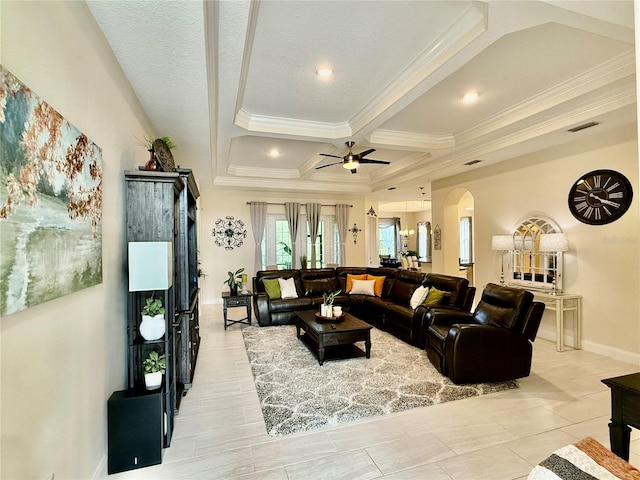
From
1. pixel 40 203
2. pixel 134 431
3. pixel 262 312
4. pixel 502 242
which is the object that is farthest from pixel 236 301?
pixel 502 242

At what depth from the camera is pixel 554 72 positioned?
3061mm

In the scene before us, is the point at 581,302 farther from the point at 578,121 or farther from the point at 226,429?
the point at 226,429

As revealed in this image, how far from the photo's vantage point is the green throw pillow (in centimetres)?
440

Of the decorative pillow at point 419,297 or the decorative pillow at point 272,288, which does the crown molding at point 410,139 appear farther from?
the decorative pillow at point 272,288

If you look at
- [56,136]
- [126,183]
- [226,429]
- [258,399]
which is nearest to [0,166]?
[56,136]

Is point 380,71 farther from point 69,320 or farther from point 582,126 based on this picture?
point 69,320

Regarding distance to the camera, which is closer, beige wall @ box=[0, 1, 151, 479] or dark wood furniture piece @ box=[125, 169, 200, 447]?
beige wall @ box=[0, 1, 151, 479]

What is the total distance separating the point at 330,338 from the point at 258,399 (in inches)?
43.3

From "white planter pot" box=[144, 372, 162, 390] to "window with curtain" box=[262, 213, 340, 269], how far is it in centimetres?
584

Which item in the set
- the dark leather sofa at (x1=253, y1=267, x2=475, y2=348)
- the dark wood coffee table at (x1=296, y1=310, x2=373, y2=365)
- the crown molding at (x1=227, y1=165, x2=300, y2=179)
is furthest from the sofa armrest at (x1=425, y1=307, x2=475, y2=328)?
the crown molding at (x1=227, y1=165, x2=300, y2=179)

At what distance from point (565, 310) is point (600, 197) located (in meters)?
1.56

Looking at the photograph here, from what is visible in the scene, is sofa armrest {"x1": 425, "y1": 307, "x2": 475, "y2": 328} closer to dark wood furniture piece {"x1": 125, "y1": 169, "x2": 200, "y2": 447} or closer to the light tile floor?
the light tile floor

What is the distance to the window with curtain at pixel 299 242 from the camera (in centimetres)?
816

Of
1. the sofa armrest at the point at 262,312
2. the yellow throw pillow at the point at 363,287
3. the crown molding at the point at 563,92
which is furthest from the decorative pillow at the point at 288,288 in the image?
the crown molding at the point at 563,92
